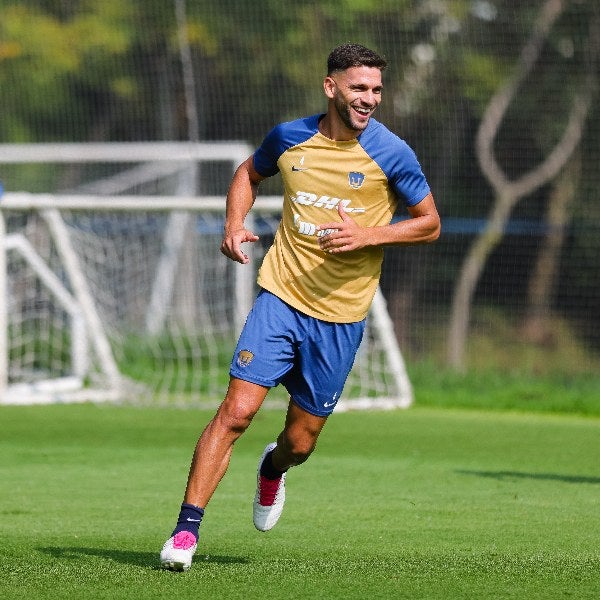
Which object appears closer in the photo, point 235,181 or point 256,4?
point 235,181

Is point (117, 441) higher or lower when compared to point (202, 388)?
higher

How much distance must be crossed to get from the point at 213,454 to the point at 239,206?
1.21 metres

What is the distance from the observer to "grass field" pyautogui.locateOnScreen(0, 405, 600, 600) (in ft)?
19.6

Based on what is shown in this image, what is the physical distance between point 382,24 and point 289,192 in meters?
11.5

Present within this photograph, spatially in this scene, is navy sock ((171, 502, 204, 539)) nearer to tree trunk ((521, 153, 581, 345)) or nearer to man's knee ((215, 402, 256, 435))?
man's knee ((215, 402, 256, 435))

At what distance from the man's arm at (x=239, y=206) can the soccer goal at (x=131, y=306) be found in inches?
268

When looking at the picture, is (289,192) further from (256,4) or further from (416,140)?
(256,4)

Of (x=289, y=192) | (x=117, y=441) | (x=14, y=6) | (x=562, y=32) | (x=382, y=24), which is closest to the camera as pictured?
(x=289, y=192)

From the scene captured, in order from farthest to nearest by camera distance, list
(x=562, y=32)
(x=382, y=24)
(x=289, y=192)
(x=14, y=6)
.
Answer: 1. (x=14, y=6)
2. (x=382, y=24)
3. (x=562, y=32)
4. (x=289, y=192)

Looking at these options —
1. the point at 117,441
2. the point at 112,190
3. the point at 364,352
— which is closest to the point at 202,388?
the point at 364,352

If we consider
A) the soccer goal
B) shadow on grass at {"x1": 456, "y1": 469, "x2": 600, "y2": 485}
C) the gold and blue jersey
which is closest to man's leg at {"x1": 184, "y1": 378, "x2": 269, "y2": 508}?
the gold and blue jersey

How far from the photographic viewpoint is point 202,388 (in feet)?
51.0

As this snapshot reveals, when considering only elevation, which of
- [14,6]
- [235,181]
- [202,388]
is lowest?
[202,388]

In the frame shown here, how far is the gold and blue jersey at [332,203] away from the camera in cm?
674
